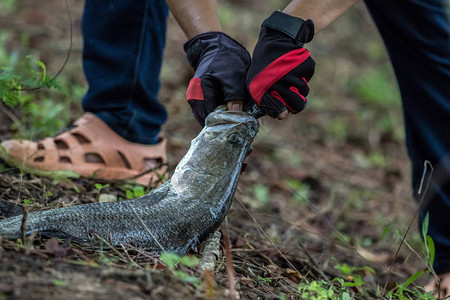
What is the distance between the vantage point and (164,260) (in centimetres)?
175

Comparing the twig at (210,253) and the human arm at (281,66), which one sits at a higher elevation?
the human arm at (281,66)

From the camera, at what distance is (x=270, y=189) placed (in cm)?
447

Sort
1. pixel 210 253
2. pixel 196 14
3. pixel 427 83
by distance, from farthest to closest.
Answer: pixel 427 83 < pixel 196 14 < pixel 210 253

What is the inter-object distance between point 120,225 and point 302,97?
96 cm

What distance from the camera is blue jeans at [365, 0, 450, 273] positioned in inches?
102

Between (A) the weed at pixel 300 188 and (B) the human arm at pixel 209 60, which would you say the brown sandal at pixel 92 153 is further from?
(A) the weed at pixel 300 188

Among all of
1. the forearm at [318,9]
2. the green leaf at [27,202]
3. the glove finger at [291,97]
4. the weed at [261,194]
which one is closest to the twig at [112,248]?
the green leaf at [27,202]

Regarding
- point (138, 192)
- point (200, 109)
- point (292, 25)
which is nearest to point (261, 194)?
point (138, 192)

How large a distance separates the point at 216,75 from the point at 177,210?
638 millimetres

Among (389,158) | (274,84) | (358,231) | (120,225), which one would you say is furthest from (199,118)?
(389,158)

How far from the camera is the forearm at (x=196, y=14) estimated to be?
2.39 meters

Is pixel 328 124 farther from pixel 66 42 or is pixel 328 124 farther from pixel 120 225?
pixel 120 225

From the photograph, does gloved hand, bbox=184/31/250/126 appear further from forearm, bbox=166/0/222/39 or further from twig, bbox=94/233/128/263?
twig, bbox=94/233/128/263

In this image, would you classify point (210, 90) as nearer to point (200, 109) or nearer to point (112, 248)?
point (200, 109)
